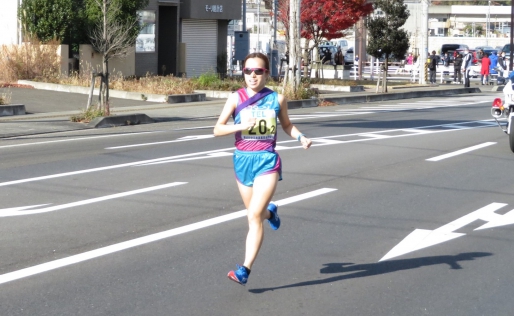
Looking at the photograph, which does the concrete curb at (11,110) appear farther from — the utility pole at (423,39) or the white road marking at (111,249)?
the utility pole at (423,39)

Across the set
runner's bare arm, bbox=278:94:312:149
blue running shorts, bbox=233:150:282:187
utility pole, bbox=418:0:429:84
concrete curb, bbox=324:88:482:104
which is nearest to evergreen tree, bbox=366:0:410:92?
concrete curb, bbox=324:88:482:104

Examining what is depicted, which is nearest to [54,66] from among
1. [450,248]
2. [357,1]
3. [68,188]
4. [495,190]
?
[357,1]

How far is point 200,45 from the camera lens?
4022 cm

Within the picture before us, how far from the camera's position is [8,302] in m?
5.89

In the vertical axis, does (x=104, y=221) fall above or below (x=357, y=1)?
below

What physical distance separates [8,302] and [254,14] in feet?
284

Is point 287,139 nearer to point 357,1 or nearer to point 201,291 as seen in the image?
point 201,291

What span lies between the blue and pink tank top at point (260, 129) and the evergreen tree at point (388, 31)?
89.1 feet

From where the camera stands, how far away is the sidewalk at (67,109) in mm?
18531

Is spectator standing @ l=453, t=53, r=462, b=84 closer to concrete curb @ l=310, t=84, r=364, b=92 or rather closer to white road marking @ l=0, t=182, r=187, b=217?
concrete curb @ l=310, t=84, r=364, b=92

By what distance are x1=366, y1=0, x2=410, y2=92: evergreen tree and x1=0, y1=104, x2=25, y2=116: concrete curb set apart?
1650 cm

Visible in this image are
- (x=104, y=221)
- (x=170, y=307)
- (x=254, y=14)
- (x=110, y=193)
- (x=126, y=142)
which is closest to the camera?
(x=170, y=307)

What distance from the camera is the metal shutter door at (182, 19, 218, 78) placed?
39.5 metres

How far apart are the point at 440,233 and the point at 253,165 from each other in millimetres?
2994
